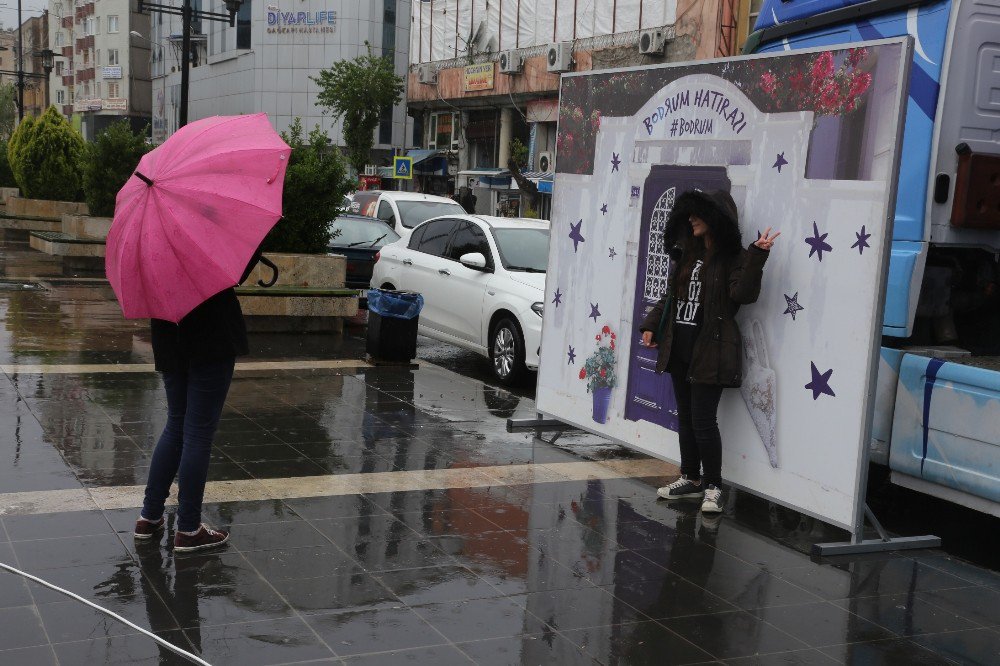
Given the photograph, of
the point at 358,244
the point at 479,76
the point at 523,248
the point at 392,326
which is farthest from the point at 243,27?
the point at 392,326

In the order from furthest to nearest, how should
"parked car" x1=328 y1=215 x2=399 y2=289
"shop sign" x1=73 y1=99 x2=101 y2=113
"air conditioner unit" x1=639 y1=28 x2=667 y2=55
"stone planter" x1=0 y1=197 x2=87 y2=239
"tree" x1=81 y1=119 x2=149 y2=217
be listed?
"shop sign" x1=73 y1=99 x2=101 y2=113 < "air conditioner unit" x1=639 y1=28 x2=667 y2=55 < "stone planter" x1=0 y1=197 x2=87 y2=239 < "tree" x1=81 y1=119 x2=149 y2=217 < "parked car" x1=328 y1=215 x2=399 y2=289

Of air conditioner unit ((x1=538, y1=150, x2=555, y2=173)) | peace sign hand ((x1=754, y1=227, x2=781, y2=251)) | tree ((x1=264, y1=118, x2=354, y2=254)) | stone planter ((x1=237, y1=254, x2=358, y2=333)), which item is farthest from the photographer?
air conditioner unit ((x1=538, y1=150, x2=555, y2=173))

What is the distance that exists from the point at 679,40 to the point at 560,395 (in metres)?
29.7

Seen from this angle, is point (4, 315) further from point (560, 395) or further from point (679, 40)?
point (679, 40)

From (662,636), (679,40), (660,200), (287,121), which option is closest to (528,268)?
(660,200)

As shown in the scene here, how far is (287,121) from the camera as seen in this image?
72562 millimetres

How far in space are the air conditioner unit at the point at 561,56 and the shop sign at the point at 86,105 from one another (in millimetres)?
71017

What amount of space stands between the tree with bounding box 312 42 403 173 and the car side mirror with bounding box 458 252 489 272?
4351cm

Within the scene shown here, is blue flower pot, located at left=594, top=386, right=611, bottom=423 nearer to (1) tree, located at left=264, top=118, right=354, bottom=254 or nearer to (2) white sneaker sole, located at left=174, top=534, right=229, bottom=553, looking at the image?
(2) white sneaker sole, located at left=174, top=534, right=229, bottom=553

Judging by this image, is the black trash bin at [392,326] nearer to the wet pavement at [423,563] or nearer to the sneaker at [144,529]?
the wet pavement at [423,563]

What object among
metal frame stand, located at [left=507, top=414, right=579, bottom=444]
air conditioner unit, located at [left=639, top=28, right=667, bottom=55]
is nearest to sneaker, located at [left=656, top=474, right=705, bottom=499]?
metal frame stand, located at [left=507, top=414, right=579, bottom=444]

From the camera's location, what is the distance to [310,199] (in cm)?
1379

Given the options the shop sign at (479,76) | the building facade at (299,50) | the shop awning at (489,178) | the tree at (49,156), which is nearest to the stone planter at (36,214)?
the tree at (49,156)

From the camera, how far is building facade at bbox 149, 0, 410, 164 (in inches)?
2707
